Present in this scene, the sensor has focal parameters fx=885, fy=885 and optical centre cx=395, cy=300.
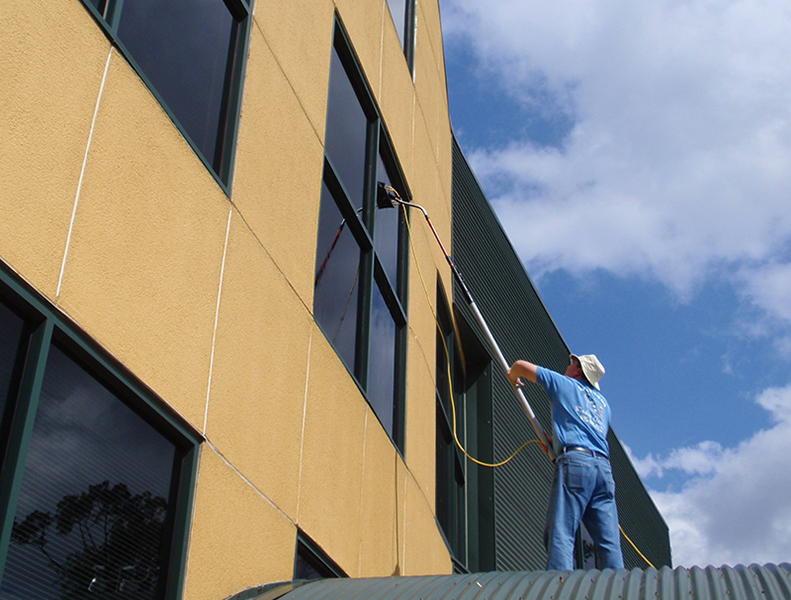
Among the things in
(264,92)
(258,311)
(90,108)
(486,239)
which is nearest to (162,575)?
(258,311)

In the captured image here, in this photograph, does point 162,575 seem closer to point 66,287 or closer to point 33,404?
point 33,404

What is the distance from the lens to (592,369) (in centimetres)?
786

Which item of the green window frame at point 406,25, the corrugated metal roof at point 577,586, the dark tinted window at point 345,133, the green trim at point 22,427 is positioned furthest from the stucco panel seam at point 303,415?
the green window frame at point 406,25

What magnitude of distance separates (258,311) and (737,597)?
10.5ft

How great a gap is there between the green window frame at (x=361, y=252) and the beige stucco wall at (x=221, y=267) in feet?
1.12

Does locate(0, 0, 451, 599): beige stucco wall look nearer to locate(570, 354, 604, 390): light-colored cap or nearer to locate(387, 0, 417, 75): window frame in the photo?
locate(570, 354, 604, 390): light-colored cap

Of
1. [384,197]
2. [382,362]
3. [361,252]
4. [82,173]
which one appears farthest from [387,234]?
[82,173]

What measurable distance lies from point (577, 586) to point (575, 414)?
2.59 m

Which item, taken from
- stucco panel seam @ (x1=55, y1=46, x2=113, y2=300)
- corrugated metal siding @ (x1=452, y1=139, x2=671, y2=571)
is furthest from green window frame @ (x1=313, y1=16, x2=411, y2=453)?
corrugated metal siding @ (x1=452, y1=139, x2=671, y2=571)

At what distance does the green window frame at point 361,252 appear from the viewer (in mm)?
7453

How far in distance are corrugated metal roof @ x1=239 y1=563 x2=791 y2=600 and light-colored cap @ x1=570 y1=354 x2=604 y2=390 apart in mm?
2930

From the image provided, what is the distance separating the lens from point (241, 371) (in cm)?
532

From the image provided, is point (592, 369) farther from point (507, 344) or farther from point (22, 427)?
point (507, 344)

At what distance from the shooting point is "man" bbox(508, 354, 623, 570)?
263 inches
